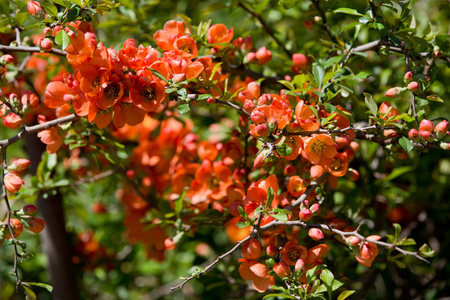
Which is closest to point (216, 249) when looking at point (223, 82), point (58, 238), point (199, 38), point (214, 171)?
point (58, 238)

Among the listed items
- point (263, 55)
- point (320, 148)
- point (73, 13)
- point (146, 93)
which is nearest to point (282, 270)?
Answer: point (320, 148)

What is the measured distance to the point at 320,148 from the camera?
3.36ft

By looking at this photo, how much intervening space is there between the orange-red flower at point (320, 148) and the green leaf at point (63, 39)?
559 mm

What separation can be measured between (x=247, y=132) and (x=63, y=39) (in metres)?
0.55

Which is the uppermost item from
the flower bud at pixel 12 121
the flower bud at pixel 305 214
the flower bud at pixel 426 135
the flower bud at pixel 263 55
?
the flower bud at pixel 426 135

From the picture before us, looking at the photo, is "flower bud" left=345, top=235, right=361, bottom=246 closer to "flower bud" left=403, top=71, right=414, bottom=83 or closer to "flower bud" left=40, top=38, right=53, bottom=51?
"flower bud" left=403, top=71, right=414, bottom=83

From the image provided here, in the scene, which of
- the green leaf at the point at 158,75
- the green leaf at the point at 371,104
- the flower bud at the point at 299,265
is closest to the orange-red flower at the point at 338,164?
the green leaf at the point at 371,104

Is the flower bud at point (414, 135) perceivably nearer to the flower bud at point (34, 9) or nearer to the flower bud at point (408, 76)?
the flower bud at point (408, 76)

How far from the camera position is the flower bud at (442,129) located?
3.33 ft

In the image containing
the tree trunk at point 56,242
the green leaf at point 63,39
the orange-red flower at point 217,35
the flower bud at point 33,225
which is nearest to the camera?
the green leaf at point 63,39

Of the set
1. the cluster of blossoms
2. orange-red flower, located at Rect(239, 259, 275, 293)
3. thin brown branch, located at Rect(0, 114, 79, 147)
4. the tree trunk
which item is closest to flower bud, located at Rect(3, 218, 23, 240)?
the cluster of blossoms

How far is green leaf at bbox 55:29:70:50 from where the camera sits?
971mm

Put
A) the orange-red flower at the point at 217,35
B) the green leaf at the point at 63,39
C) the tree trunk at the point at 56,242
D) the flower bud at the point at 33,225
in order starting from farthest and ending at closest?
1. the tree trunk at the point at 56,242
2. the orange-red flower at the point at 217,35
3. the flower bud at the point at 33,225
4. the green leaf at the point at 63,39

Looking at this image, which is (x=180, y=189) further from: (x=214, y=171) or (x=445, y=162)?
(x=445, y=162)
